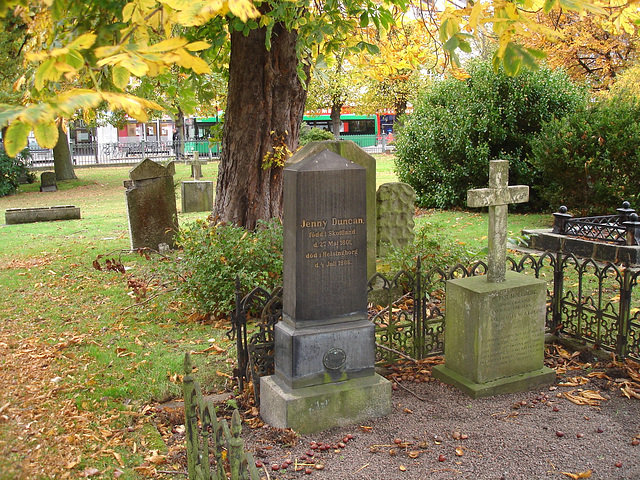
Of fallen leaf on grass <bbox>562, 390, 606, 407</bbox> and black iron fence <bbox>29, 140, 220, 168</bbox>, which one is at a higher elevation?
black iron fence <bbox>29, 140, 220, 168</bbox>

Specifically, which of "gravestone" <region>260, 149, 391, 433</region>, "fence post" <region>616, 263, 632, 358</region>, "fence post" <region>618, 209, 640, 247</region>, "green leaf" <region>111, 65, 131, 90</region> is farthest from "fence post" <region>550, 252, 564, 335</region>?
"green leaf" <region>111, 65, 131, 90</region>

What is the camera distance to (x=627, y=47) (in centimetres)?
2736

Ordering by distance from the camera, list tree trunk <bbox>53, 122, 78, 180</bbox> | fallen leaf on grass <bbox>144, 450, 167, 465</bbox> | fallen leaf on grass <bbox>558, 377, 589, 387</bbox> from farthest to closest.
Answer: tree trunk <bbox>53, 122, 78, 180</bbox> < fallen leaf on grass <bbox>558, 377, 589, 387</bbox> < fallen leaf on grass <bbox>144, 450, 167, 465</bbox>

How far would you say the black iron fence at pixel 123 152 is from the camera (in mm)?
40594

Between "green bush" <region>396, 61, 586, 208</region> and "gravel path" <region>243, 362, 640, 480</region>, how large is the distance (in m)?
11.4

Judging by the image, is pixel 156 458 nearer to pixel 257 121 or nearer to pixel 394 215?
pixel 394 215

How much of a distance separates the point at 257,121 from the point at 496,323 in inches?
215

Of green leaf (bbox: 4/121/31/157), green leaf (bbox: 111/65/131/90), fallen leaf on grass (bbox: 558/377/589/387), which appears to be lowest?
fallen leaf on grass (bbox: 558/377/589/387)

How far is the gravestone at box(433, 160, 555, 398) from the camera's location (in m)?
5.46

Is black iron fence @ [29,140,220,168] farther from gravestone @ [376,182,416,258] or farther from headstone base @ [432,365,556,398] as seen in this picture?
headstone base @ [432,365,556,398]

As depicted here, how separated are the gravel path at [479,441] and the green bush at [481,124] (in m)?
11.4

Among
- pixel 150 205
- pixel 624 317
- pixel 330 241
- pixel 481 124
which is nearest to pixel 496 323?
pixel 624 317

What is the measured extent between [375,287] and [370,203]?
1.30 metres

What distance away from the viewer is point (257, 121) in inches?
375
